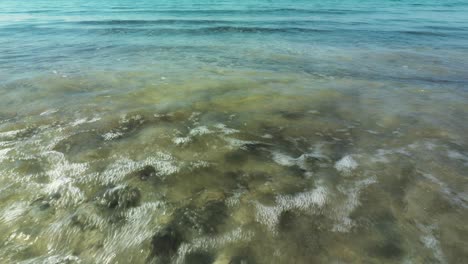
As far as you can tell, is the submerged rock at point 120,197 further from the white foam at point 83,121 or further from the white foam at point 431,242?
the white foam at point 431,242

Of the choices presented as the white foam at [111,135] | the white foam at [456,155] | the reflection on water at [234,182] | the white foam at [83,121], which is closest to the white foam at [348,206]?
the reflection on water at [234,182]

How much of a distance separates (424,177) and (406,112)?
2.91 m

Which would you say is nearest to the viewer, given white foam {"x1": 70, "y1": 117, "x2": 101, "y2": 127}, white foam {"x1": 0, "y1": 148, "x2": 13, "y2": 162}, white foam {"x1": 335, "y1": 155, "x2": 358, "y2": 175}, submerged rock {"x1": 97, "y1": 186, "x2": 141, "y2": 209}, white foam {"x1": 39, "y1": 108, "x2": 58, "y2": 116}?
submerged rock {"x1": 97, "y1": 186, "x2": 141, "y2": 209}

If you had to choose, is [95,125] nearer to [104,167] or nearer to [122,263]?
[104,167]

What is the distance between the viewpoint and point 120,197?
388 cm

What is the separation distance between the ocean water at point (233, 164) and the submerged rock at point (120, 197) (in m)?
0.02

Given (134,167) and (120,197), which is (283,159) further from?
(120,197)

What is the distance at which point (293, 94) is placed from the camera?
26.2ft

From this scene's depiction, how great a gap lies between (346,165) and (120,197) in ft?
11.3

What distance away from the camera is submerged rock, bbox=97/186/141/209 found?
3764 millimetres

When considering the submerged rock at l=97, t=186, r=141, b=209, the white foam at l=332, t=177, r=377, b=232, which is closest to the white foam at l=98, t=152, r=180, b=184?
the submerged rock at l=97, t=186, r=141, b=209

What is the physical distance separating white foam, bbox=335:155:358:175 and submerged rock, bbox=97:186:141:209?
3.05 meters

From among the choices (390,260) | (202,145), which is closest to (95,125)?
(202,145)

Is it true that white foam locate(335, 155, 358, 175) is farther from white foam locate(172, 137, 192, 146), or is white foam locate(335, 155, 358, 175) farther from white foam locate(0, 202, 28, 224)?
white foam locate(0, 202, 28, 224)
